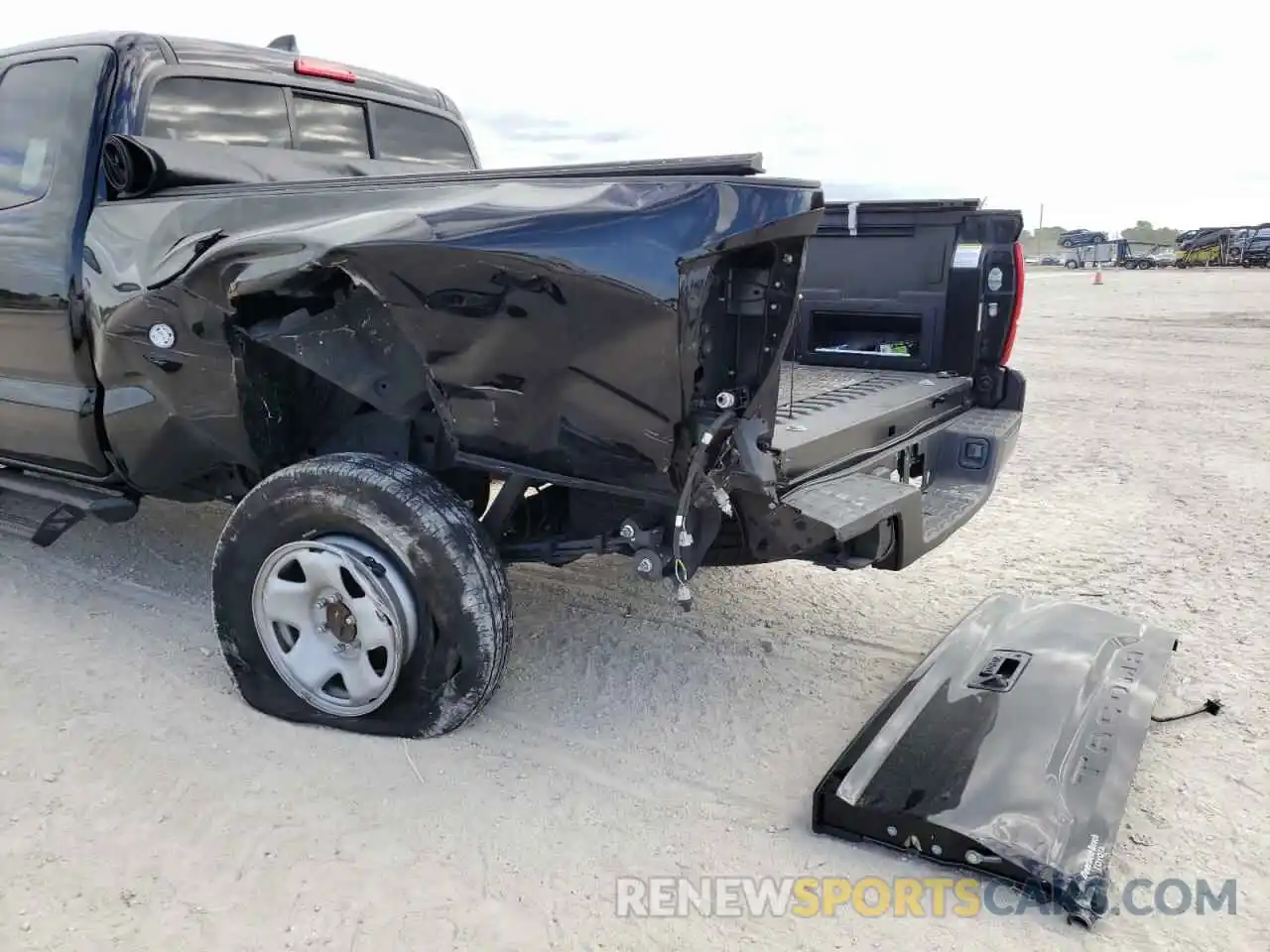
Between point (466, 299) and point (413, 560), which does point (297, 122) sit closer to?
point (466, 299)

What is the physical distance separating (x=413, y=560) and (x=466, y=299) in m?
0.77

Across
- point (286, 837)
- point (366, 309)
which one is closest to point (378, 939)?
point (286, 837)

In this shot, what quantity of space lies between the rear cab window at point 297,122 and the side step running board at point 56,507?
4.54 ft

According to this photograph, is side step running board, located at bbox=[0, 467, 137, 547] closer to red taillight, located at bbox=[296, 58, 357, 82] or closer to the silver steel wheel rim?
the silver steel wheel rim

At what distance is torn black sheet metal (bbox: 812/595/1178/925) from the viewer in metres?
2.39

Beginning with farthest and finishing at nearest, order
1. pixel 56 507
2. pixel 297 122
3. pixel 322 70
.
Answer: pixel 322 70, pixel 297 122, pixel 56 507

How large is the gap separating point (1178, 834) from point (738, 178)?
2044 millimetres

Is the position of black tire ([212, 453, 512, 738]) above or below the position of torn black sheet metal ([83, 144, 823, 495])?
below

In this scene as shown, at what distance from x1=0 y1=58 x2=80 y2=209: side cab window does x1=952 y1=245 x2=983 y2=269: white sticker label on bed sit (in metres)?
3.61

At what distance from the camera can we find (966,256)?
14.4ft

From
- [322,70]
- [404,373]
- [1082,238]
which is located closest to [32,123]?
[322,70]

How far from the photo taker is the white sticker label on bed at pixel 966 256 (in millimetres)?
4336

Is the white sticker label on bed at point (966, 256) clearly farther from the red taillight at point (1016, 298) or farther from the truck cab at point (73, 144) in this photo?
the truck cab at point (73, 144)

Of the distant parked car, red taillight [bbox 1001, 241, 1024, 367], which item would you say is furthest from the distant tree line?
red taillight [bbox 1001, 241, 1024, 367]
